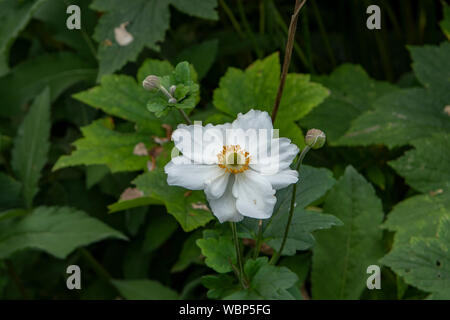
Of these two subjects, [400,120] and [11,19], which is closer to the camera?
[400,120]

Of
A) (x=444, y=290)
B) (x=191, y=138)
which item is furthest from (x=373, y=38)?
(x=191, y=138)

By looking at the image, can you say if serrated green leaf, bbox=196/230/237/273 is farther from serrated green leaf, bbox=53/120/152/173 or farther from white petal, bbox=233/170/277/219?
serrated green leaf, bbox=53/120/152/173

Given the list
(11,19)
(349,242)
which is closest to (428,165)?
(349,242)

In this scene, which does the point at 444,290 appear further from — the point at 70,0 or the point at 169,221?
the point at 70,0

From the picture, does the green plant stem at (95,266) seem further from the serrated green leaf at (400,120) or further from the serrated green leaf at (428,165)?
the serrated green leaf at (428,165)

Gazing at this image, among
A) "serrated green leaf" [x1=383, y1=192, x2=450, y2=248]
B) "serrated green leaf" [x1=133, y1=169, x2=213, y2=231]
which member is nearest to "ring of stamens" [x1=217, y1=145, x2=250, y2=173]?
"serrated green leaf" [x1=133, y1=169, x2=213, y2=231]

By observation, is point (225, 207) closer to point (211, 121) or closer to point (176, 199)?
point (176, 199)
